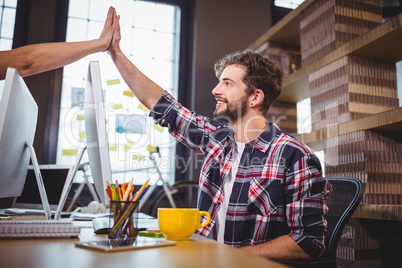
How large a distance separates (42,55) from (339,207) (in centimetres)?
101

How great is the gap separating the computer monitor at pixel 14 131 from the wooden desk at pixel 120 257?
0.71 ft

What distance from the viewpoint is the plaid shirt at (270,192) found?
3.23 ft

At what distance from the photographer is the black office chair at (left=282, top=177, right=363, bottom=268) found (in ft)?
3.40

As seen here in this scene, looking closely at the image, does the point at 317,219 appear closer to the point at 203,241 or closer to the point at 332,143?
the point at 203,241

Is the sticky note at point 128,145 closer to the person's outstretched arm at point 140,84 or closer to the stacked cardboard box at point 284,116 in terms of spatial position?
the stacked cardboard box at point 284,116

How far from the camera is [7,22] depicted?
2887 mm

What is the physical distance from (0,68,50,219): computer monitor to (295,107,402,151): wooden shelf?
1.41 m

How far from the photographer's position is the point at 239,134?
1.37 meters

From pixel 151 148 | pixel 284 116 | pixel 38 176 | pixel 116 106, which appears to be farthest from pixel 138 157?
pixel 38 176

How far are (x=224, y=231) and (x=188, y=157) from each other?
205 cm

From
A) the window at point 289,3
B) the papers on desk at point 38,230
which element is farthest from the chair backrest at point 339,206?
the window at point 289,3

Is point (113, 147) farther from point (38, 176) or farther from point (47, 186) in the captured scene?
point (38, 176)

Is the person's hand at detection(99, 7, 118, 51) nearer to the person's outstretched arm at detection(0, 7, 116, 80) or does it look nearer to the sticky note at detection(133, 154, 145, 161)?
the person's outstretched arm at detection(0, 7, 116, 80)

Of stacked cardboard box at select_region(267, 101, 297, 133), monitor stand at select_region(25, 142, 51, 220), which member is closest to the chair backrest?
monitor stand at select_region(25, 142, 51, 220)
